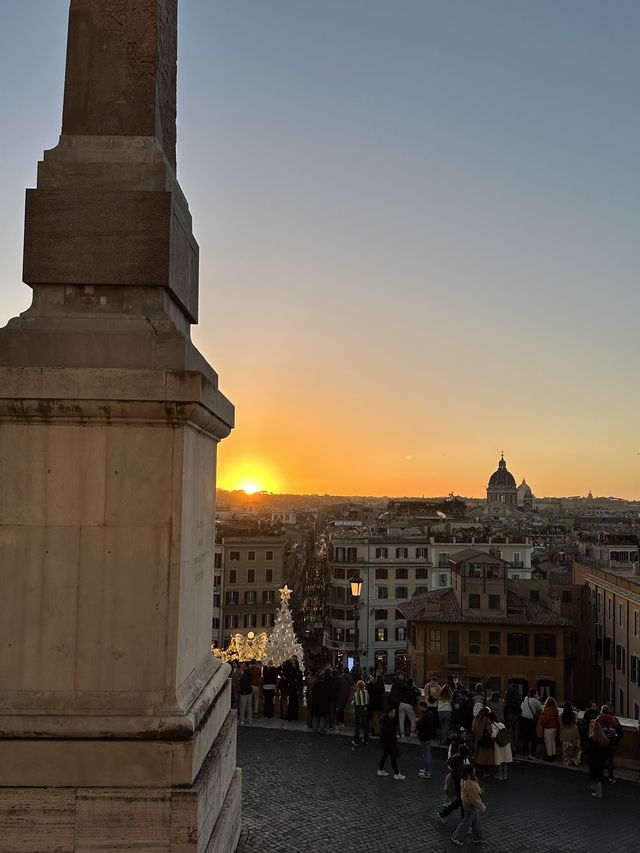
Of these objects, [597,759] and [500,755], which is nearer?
[597,759]

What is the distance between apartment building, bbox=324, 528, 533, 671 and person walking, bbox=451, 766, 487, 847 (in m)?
49.1

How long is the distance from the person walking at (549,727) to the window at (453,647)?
28.4 m

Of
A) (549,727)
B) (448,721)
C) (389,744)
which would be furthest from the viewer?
(448,721)

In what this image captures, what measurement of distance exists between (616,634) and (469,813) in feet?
120

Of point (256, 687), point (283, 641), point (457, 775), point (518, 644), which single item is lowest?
point (518, 644)

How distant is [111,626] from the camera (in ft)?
13.7

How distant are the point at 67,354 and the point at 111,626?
1.61 metres

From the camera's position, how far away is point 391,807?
7844 millimetres

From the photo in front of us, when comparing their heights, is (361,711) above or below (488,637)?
above

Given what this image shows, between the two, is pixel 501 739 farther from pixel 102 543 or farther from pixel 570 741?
pixel 102 543

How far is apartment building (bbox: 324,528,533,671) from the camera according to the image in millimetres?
56125

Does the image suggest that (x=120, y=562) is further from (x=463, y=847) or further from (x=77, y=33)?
(x=463, y=847)

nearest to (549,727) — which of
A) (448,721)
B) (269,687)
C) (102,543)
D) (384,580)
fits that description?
(448,721)

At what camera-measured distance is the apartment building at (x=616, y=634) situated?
1459 inches
